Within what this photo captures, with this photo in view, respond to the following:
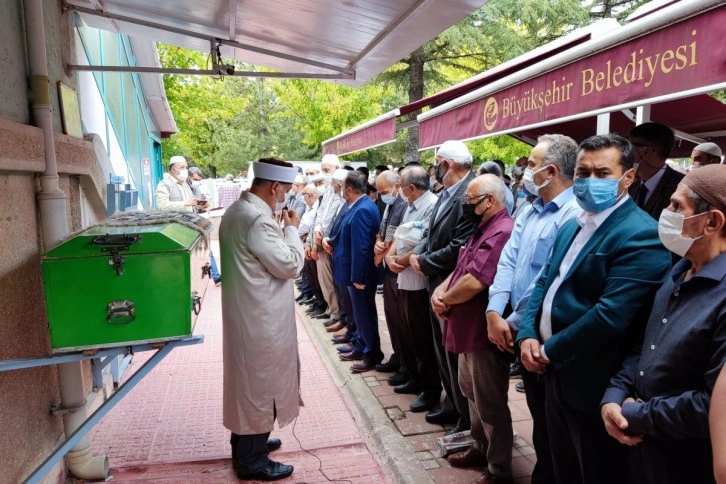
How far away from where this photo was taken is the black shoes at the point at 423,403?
4312 millimetres

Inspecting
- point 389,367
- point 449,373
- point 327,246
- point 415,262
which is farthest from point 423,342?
point 327,246

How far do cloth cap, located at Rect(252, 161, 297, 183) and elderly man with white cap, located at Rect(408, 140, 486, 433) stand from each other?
3.94 ft

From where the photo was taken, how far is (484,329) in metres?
3.17

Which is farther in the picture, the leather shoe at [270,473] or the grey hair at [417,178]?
the grey hair at [417,178]

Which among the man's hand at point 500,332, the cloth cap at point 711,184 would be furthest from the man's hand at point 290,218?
the cloth cap at point 711,184

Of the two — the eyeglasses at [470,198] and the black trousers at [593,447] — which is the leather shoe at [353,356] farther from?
the black trousers at [593,447]

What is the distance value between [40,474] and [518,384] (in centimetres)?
379

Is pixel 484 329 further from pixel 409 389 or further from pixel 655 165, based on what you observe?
pixel 409 389

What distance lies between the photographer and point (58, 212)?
297 centimetres

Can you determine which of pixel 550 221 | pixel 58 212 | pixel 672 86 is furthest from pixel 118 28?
pixel 672 86

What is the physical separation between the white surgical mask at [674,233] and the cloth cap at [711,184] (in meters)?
0.07

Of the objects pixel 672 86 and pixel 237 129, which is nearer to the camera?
pixel 672 86

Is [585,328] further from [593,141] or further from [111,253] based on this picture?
[111,253]

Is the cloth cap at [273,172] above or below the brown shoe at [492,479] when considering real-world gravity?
above
